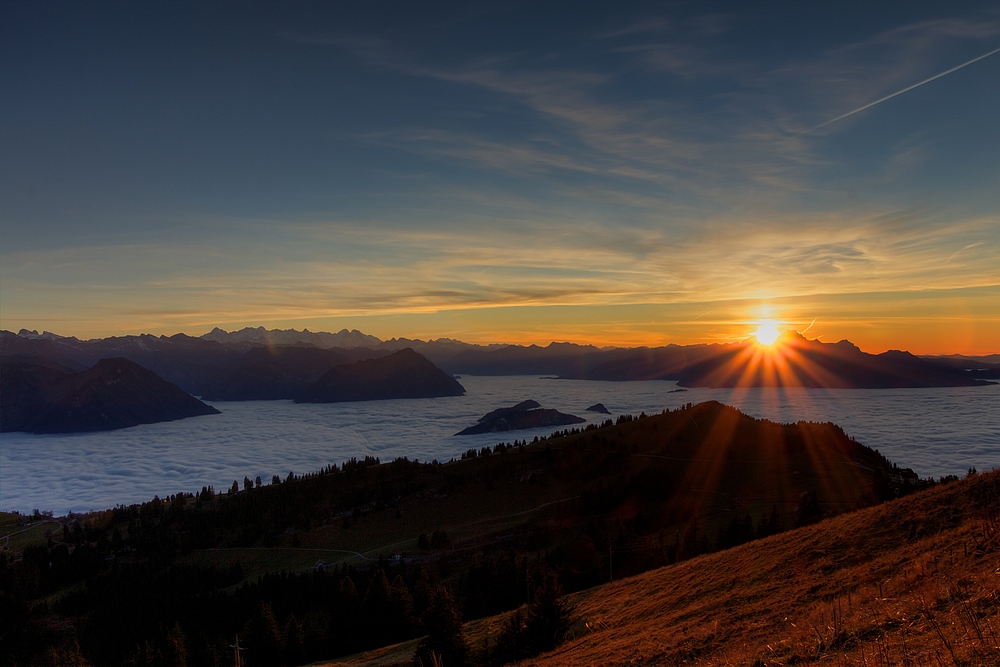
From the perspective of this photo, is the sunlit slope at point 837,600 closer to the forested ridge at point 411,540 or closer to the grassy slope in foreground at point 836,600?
the grassy slope in foreground at point 836,600

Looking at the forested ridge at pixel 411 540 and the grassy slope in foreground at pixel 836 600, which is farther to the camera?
the forested ridge at pixel 411 540

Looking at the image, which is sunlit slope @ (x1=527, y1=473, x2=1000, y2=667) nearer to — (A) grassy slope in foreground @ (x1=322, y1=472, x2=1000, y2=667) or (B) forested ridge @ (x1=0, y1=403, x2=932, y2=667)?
(A) grassy slope in foreground @ (x1=322, y1=472, x2=1000, y2=667)

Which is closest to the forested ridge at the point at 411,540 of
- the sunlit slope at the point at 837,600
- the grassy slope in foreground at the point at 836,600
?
the grassy slope in foreground at the point at 836,600

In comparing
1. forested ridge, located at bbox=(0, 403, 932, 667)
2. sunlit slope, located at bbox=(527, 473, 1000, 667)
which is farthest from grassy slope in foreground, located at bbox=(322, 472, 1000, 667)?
forested ridge, located at bbox=(0, 403, 932, 667)

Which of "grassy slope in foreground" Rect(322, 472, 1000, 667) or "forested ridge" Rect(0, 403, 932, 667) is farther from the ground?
"grassy slope in foreground" Rect(322, 472, 1000, 667)

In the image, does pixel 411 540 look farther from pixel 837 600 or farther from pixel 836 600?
pixel 837 600

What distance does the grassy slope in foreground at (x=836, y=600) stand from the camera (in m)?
13.7

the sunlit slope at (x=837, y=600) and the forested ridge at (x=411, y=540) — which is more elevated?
the sunlit slope at (x=837, y=600)

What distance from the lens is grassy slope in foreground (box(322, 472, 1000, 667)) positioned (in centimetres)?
1373

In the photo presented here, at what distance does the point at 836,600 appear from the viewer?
18.7 meters

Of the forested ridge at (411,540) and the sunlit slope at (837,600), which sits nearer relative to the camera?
the sunlit slope at (837,600)

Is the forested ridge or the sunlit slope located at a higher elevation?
the sunlit slope

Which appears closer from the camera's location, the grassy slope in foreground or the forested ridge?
the grassy slope in foreground

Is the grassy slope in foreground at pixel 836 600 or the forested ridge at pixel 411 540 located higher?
the grassy slope in foreground at pixel 836 600
